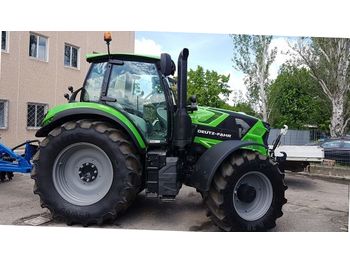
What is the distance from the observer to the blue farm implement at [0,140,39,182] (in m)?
4.75

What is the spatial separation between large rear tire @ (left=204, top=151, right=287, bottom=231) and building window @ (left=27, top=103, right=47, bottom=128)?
190 inches

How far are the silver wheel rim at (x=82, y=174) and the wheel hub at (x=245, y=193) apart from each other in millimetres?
1505

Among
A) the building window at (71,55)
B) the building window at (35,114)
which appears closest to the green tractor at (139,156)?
the building window at (35,114)

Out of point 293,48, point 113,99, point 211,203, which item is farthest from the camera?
point 293,48

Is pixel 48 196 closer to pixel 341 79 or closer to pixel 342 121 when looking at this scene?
pixel 341 79

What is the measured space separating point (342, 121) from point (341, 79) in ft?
4.21

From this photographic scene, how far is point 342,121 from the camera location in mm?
7680

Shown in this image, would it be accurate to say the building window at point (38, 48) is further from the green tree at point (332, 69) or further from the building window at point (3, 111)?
the green tree at point (332, 69)

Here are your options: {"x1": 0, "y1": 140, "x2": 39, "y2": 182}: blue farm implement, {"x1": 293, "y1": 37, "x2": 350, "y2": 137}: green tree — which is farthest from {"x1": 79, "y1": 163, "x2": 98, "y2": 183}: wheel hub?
{"x1": 293, "y1": 37, "x2": 350, "y2": 137}: green tree

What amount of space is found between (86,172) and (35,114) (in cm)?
411

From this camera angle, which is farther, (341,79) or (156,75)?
(341,79)

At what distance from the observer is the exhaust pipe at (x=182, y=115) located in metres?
3.61

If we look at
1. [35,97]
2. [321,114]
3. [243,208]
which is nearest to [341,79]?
[321,114]

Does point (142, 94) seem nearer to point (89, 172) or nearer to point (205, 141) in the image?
point (205, 141)
